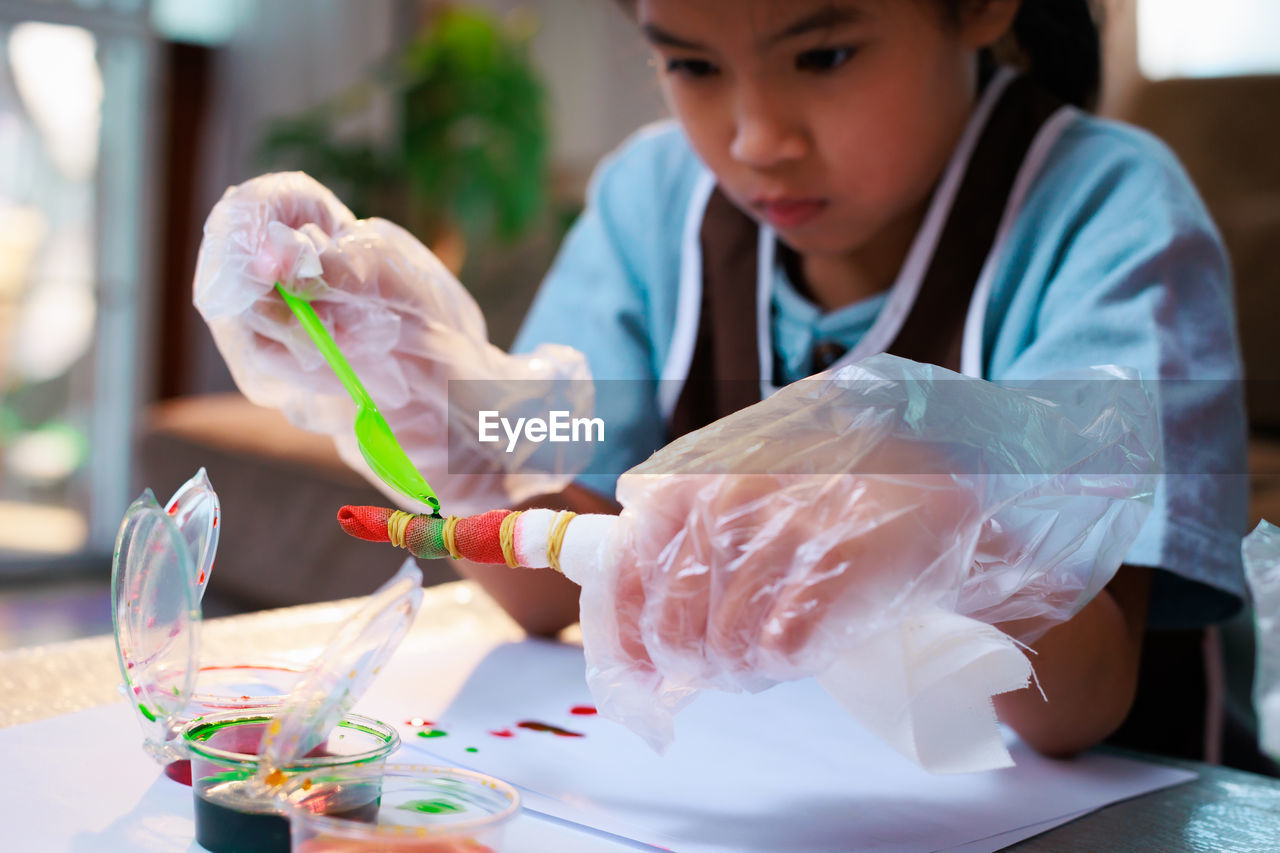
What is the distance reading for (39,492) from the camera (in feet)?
9.45

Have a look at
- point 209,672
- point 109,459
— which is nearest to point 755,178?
point 209,672

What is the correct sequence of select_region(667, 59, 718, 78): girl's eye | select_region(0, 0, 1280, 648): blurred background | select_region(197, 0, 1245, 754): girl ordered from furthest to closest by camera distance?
select_region(0, 0, 1280, 648): blurred background < select_region(667, 59, 718, 78): girl's eye < select_region(197, 0, 1245, 754): girl

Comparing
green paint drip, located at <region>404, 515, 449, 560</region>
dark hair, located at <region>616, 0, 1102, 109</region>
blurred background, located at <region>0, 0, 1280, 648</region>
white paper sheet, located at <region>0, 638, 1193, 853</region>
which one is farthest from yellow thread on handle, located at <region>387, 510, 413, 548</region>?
blurred background, located at <region>0, 0, 1280, 648</region>

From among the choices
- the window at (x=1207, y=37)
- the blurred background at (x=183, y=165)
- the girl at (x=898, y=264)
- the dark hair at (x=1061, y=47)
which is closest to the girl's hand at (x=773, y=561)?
the girl at (x=898, y=264)

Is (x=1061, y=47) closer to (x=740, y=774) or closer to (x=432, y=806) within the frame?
(x=740, y=774)

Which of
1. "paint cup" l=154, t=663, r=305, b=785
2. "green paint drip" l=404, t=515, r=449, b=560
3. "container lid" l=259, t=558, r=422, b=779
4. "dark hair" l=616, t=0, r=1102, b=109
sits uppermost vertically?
"dark hair" l=616, t=0, r=1102, b=109

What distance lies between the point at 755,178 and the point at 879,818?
1.20ft

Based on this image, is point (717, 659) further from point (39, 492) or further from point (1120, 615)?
point (39, 492)

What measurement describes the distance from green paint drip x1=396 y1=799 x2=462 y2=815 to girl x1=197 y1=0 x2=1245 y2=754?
23 centimetres

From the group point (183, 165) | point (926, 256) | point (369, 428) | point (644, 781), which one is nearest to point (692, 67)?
point (926, 256)

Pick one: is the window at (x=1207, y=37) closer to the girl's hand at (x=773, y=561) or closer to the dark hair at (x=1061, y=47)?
the dark hair at (x=1061, y=47)

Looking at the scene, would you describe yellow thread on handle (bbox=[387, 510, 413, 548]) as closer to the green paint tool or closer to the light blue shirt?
the green paint tool

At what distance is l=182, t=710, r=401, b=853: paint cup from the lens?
12.6 inches

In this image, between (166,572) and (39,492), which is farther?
(39,492)
